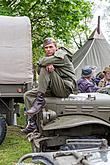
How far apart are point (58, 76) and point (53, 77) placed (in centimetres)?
9

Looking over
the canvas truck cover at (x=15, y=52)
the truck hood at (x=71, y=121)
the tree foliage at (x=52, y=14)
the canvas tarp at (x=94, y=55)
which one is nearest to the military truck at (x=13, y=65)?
the canvas truck cover at (x=15, y=52)

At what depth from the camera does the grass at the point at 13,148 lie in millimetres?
7773

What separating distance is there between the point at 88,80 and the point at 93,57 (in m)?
9.02

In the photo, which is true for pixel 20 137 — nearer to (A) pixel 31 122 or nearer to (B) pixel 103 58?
(A) pixel 31 122

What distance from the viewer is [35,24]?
19.5m

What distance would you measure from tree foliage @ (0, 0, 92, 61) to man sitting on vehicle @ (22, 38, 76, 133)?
11532 millimetres

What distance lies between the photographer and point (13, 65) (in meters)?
9.45

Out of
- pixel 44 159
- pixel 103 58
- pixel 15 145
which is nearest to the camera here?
pixel 44 159

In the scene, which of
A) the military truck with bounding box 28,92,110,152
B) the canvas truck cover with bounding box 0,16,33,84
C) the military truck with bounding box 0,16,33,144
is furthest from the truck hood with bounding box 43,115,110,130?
the canvas truck cover with bounding box 0,16,33,84

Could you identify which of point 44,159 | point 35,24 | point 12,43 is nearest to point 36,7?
point 35,24

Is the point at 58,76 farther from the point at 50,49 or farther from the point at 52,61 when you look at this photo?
the point at 50,49

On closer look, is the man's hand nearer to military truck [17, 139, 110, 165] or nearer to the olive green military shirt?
the olive green military shirt

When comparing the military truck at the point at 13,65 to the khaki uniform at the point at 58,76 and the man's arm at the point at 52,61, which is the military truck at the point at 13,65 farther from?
the man's arm at the point at 52,61

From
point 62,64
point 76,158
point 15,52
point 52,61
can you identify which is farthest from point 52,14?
point 76,158
